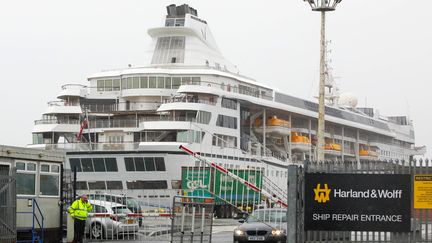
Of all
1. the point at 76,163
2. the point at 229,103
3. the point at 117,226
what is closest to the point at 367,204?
the point at 117,226

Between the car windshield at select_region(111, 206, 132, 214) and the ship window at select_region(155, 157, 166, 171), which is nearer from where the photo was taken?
the car windshield at select_region(111, 206, 132, 214)

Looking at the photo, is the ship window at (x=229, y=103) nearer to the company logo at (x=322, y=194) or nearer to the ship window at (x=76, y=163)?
the ship window at (x=76, y=163)

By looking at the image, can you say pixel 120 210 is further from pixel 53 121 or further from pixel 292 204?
pixel 53 121

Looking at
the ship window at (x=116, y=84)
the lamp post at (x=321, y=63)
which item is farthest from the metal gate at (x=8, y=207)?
the ship window at (x=116, y=84)

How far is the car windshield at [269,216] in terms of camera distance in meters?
24.8

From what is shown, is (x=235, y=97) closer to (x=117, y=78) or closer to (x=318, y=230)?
(x=117, y=78)

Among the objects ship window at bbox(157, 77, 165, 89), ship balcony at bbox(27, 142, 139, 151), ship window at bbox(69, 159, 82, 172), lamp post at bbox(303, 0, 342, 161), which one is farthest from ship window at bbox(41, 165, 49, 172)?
ship window at bbox(157, 77, 165, 89)

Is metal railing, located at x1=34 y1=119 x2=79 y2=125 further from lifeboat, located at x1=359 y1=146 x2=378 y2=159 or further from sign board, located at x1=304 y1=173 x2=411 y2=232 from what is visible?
sign board, located at x1=304 y1=173 x2=411 y2=232

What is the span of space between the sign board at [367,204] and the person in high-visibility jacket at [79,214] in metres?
9.15

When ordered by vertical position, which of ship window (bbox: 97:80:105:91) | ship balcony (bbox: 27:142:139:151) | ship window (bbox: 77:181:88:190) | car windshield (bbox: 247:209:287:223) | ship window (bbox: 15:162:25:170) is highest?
ship window (bbox: 97:80:105:91)

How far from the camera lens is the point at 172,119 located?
185 feet

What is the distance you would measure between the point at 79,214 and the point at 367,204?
9.94 meters

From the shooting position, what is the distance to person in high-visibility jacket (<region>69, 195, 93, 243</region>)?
73.6 feet

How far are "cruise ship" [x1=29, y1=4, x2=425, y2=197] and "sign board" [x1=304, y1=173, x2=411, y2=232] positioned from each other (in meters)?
35.2
